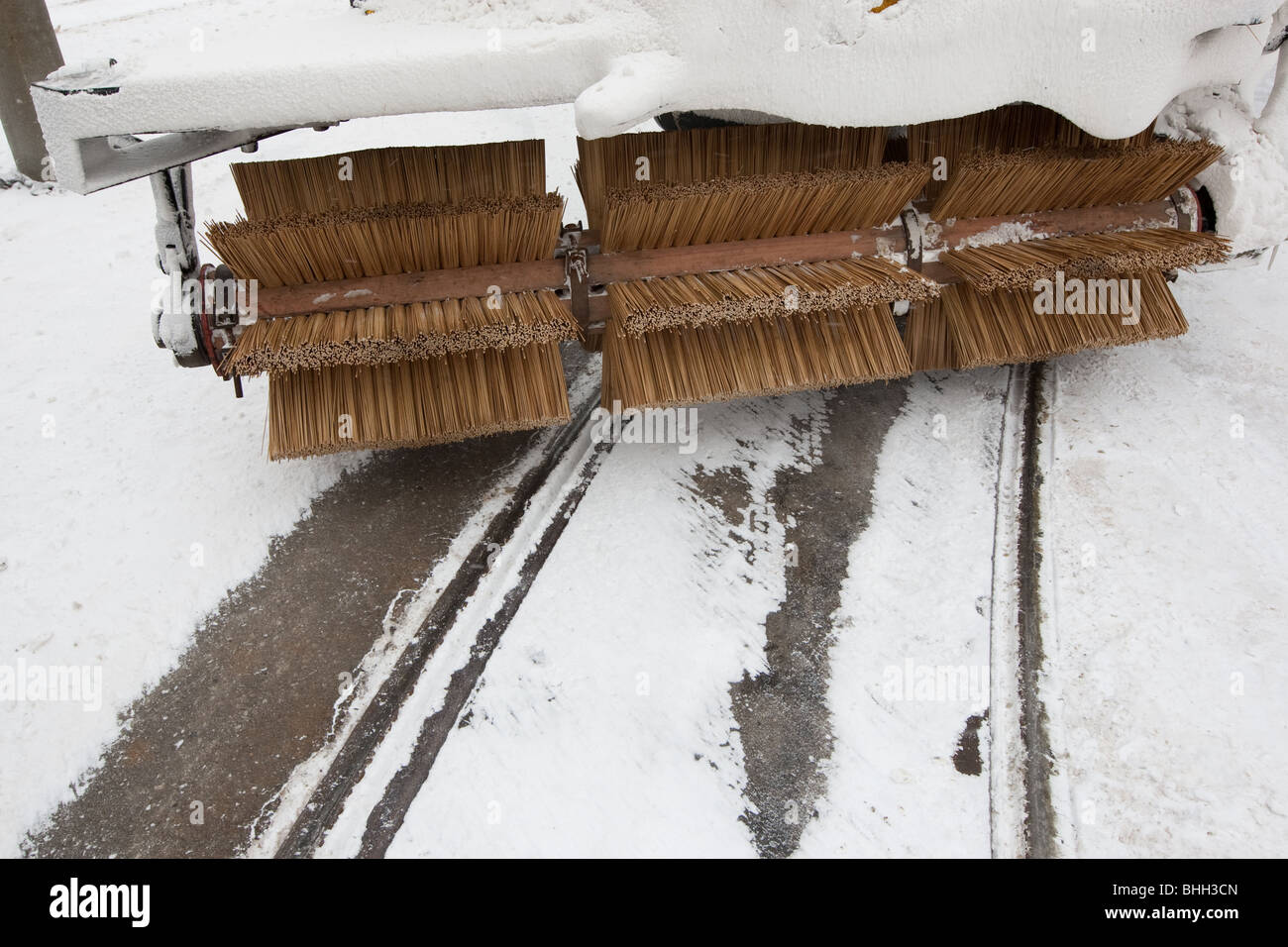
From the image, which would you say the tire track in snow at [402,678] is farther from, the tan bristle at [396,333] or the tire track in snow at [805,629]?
the tire track in snow at [805,629]

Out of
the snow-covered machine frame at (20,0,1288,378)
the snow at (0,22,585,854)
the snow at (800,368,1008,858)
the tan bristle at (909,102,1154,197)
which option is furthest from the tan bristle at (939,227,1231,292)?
the snow at (0,22,585,854)

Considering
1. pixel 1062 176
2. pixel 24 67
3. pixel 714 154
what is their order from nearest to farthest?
pixel 714 154
pixel 1062 176
pixel 24 67

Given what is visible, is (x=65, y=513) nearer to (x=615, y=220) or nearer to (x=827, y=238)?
(x=615, y=220)

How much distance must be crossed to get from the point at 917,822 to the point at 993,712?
46cm

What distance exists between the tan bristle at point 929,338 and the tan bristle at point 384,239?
154cm

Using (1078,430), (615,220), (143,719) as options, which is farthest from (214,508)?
(1078,430)

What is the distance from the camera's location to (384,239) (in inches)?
107

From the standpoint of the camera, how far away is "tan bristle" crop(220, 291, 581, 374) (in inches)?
101

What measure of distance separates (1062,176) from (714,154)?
55.8 inches

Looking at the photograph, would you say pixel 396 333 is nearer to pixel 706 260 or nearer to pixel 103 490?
pixel 706 260

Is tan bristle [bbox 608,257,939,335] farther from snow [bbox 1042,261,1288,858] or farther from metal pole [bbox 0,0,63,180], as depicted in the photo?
metal pole [bbox 0,0,63,180]

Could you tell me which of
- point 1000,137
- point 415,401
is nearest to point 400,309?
point 415,401

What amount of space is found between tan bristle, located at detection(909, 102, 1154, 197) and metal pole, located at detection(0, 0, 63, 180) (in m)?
4.69

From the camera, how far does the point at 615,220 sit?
2.85 m
